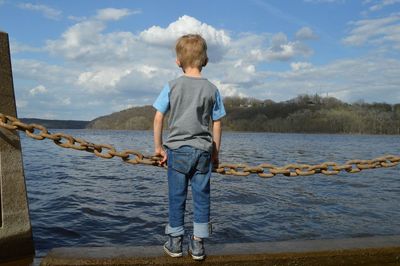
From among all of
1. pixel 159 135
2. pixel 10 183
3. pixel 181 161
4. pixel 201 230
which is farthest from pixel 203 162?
pixel 10 183

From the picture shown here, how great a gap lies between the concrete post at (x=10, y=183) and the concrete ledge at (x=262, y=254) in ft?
2.27

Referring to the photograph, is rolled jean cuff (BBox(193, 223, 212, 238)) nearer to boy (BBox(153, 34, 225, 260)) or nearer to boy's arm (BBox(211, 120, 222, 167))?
boy (BBox(153, 34, 225, 260))

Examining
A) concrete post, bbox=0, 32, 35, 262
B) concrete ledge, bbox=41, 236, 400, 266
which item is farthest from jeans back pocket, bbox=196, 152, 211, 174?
concrete post, bbox=0, 32, 35, 262

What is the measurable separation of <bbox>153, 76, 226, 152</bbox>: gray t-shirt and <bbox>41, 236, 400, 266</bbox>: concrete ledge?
37.1 inches

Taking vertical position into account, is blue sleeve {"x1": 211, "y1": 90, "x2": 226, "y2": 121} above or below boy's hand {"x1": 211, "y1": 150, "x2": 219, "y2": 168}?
above

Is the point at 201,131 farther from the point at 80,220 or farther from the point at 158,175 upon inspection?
the point at 158,175

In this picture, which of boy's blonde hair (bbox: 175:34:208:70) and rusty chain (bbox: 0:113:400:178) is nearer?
boy's blonde hair (bbox: 175:34:208:70)

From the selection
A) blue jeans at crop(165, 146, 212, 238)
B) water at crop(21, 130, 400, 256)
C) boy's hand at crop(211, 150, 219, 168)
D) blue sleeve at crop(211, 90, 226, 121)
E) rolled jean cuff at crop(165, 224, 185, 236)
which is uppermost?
blue sleeve at crop(211, 90, 226, 121)

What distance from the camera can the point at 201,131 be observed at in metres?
3.57

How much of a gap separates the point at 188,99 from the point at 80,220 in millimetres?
5659

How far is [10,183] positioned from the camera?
12.9 ft

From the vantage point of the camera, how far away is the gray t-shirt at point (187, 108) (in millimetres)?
3545

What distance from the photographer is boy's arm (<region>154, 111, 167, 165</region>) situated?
359 cm

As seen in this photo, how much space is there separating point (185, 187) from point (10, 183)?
5.58ft
